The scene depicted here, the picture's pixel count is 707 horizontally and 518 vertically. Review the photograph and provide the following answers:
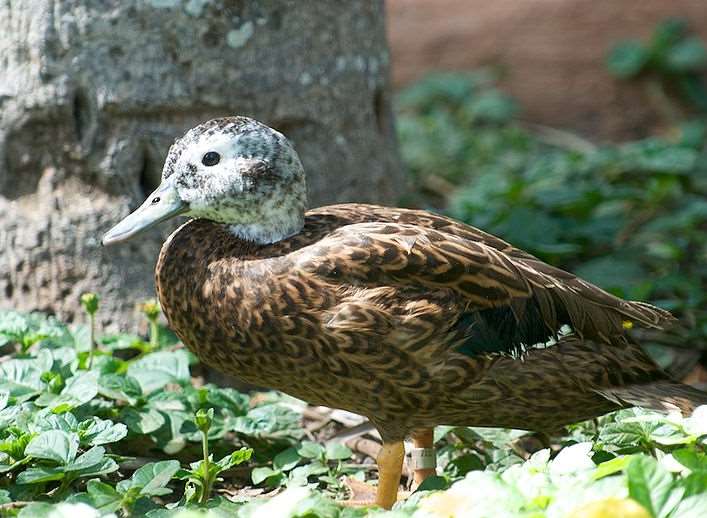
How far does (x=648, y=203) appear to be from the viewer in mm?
5988

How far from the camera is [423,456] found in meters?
3.68

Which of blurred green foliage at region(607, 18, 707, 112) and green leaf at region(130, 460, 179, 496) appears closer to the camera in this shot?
green leaf at region(130, 460, 179, 496)

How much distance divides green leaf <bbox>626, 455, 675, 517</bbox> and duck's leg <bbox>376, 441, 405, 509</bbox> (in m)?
1.02

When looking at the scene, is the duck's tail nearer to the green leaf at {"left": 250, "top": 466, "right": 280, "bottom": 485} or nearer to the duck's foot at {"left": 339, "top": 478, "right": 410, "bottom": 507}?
the duck's foot at {"left": 339, "top": 478, "right": 410, "bottom": 507}

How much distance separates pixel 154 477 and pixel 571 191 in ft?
10.8

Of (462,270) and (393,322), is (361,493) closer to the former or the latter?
(393,322)

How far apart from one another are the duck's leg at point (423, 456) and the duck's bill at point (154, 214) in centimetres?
100

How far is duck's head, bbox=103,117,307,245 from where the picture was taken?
3.44 meters

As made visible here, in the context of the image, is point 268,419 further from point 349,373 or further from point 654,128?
point 654,128

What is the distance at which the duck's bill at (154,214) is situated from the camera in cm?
346

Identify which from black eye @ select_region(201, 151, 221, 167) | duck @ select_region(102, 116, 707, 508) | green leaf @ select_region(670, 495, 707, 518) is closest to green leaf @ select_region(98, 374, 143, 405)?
duck @ select_region(102, 116, 707, 508)

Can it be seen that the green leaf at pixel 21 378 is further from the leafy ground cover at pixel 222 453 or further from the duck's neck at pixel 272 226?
the duck's neck at pixel 272 226

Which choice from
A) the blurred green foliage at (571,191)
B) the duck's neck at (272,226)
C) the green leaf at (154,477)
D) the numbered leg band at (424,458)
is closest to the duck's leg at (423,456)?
the numbered leg band at (424,458)

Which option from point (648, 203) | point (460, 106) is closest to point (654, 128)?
point (460, 106)
